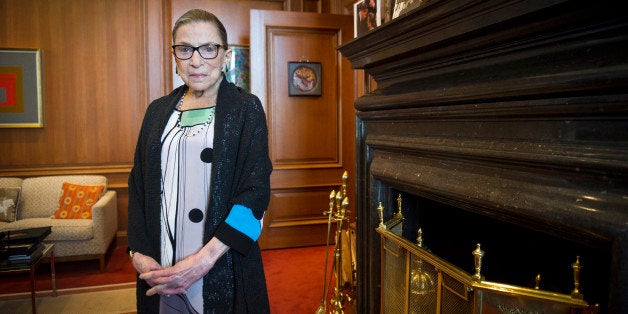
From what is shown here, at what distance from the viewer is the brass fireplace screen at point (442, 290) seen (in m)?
0.98

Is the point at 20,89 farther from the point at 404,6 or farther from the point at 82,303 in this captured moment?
the point at 404,6

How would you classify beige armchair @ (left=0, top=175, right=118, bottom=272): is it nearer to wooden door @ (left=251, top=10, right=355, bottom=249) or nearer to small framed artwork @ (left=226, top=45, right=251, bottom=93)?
wooden door @ (left=251, top=10, right=355, bottom=249)

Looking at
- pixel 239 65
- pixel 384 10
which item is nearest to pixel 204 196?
pixel 384 10

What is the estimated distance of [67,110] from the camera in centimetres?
433

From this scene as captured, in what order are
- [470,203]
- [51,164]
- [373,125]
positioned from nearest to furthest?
[470,203] < [373,125] < [51,164]

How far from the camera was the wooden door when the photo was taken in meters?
3.89

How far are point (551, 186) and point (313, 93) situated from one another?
3.21 meters

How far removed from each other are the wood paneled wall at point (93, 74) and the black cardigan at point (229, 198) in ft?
10.9

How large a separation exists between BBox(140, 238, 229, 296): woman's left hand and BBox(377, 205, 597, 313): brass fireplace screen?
65 cm

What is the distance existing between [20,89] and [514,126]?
4.70 m

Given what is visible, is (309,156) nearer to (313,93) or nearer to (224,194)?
(313,93)

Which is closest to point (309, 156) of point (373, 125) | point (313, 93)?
point (313, 93)

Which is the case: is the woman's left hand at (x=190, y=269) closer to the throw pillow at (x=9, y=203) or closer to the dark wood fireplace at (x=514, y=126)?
the dark wood fireplace at (x=514, y=126)

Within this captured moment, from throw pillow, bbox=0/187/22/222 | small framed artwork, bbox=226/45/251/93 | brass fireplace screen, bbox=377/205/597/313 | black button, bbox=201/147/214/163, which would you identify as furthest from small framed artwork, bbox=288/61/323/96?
black button, bbox=201/147/214/163
